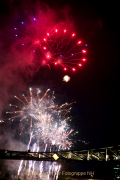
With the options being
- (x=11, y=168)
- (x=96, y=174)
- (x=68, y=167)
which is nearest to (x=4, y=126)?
(x=11, y=168)

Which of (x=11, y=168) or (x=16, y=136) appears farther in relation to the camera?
(x=16, y=136)

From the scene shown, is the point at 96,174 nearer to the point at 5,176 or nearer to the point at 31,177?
the point at 31,177

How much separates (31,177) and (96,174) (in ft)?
96.7

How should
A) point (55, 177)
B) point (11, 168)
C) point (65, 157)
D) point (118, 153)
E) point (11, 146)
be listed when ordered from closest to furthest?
point (118, 153) < point (65, 157) < point (11, 168) < point (11, 146) < point (55, 177)

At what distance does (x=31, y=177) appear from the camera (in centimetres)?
3362

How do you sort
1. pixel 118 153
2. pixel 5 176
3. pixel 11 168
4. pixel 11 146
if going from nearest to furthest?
1. pixel 118 153
2. pixel 5 176
3. pixel 11 168
4. pixel 11 146

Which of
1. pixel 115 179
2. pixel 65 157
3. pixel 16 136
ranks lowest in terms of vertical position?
pixel 115 179

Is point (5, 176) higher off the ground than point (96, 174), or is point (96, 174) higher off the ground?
point (5, 176)

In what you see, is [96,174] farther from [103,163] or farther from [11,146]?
[103,163]

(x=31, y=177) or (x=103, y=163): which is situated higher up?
(x=103, y=163)

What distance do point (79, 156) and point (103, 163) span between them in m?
2.92

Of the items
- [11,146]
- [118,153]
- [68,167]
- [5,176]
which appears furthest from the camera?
[68,167]

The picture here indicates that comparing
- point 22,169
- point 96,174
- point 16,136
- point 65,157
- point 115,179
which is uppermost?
point 16,136

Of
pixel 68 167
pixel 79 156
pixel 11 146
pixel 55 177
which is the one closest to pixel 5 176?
pixel 11 146
